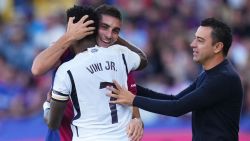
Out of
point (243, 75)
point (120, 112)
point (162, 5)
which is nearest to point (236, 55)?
point (243, 75)

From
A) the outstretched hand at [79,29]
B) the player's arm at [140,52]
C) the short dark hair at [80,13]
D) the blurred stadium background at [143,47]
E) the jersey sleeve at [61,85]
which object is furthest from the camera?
the blurred stadium background at [143,47]

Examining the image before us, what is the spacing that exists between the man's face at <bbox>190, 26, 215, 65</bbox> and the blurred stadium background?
440cm

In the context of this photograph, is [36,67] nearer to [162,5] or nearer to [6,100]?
[6,100]

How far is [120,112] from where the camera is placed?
7.07 m

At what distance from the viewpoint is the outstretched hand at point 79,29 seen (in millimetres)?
6922

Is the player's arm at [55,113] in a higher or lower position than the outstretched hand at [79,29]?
lower

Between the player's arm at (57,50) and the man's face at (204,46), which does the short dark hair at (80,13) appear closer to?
the player's arm at (57,50)

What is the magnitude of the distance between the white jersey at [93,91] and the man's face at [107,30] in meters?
0.26

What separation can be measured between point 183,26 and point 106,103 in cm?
788

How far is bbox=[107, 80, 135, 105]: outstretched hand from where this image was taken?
6.94 m

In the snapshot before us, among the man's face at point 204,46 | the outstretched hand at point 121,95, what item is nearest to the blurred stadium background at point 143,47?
the man's face at point 204,46

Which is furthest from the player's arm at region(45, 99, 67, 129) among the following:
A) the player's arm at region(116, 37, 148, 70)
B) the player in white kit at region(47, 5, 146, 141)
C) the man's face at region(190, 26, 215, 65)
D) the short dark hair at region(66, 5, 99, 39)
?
the man's face at region(190, 26, 215, 65)

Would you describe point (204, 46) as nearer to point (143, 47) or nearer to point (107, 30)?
point (107, 30)

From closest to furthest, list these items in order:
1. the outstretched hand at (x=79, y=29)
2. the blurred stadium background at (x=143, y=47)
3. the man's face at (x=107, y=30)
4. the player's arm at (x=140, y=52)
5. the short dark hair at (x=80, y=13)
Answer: the outstretched hand at (x=79, y=29)
the short dark hair at (x=80, y=13)
the man's face at (x=107, y=30)
the player's arm at (x=140, y=52)
the blurred stadium background at (x=143, y=47)
